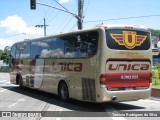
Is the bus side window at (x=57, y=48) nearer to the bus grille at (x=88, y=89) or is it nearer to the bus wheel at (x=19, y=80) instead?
the bus grille at (x=88, y=89)

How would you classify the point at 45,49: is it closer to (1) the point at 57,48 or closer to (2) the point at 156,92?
(1) the point at 57,48

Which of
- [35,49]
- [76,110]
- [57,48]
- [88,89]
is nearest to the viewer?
[76,110]

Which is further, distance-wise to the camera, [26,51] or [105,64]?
[26,51]

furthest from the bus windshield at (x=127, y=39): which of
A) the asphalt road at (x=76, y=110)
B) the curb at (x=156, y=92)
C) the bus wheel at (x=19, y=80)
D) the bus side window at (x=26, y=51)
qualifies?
the bus wheel at (x=19, y=80)

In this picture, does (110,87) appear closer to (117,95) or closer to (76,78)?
(117,95)

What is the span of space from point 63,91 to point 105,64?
3.71m

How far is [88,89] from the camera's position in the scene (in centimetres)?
1438

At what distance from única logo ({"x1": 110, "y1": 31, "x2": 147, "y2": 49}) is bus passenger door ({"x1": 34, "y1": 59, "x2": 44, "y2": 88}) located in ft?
21.0

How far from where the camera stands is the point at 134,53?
1453 centimetres

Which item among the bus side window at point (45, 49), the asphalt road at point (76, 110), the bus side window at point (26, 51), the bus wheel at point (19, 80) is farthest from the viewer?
the bus wheel at point (19, 80)

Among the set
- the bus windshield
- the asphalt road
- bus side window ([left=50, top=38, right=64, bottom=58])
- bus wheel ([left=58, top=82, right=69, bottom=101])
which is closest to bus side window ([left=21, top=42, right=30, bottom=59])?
bus side window ([left=50, top=38, right=64, bottom=58])

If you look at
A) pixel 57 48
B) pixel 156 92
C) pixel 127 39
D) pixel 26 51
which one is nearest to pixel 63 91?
pixel 57 48

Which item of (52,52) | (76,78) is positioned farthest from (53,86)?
(76,78)

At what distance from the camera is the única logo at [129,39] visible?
14172 millimetres
